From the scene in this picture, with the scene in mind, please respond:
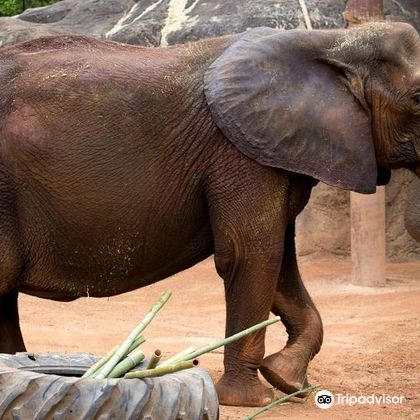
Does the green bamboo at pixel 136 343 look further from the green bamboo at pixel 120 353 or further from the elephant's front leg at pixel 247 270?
the elephant's front leg at pixel 247 270

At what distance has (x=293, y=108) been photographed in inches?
264

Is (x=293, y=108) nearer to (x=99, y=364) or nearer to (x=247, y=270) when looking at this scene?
(x=247, y=270)

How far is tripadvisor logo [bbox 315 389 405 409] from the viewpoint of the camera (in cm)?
688

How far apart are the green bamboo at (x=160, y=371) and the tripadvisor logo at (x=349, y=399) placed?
2386mm

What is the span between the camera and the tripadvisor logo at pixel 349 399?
6.88 metres

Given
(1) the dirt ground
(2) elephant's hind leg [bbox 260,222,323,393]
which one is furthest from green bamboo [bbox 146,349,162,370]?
(2) elephant's hind leg [bbox 260,222,323,393]

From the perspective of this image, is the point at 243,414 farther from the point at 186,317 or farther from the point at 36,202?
the point at 186,317

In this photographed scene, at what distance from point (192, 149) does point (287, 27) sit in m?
5.88

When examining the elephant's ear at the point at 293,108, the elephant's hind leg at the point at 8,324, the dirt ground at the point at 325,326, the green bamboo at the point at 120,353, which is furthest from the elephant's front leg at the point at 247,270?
the green bamboo at the point at 120,353

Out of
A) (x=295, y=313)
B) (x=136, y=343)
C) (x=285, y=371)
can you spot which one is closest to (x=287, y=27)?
(x=295, y=313)

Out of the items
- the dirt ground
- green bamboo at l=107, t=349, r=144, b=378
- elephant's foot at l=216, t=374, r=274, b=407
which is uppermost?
green bamboo at l=107, t=349, r=144, b=378

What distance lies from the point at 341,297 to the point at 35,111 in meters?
5.25

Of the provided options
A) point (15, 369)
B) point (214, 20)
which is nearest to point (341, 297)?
point (214, 20)

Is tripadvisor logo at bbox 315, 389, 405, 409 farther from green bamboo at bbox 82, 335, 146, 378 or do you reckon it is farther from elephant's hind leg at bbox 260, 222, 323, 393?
green bamboo at bbox 82, 335, 146, 378
